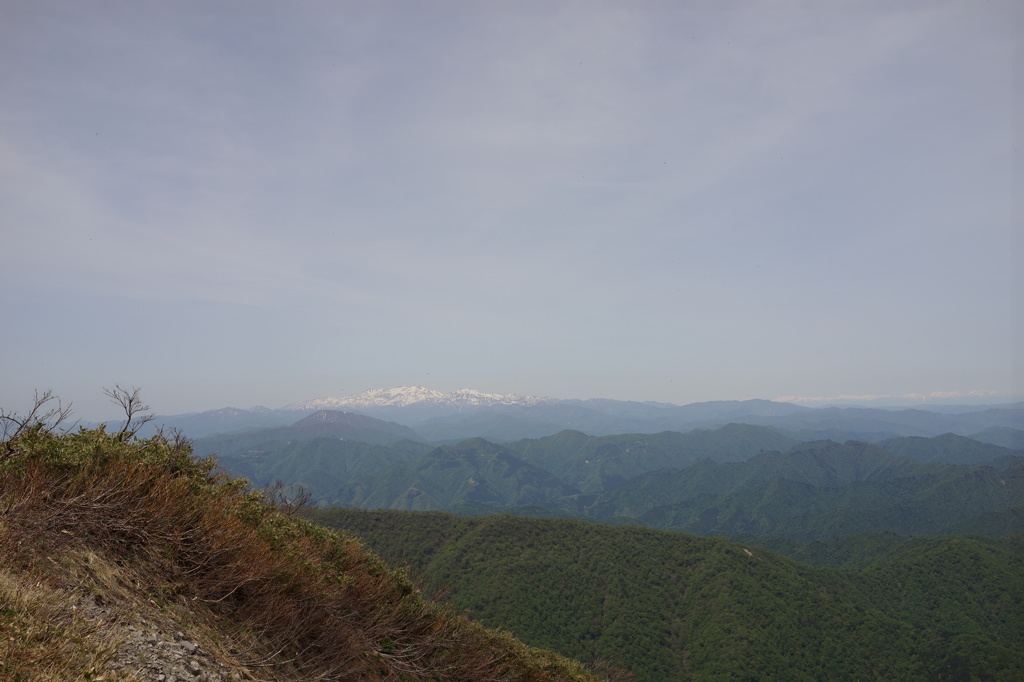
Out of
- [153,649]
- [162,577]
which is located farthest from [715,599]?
[153,649]

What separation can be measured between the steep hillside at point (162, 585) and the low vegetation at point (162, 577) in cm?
3

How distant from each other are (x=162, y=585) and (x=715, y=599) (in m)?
147

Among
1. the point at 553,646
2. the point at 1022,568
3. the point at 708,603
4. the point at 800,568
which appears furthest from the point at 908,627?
the point at 553,646

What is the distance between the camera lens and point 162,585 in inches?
292

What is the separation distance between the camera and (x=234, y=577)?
8.52 m

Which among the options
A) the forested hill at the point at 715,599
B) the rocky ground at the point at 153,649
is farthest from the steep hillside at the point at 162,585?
the forested hill at the point at 715,599

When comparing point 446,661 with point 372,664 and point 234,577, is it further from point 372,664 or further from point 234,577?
point 234,577

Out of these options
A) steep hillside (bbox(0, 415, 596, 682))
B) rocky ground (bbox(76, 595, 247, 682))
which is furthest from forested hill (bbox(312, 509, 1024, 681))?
rocky ground (bbox(76, 595, 247, 682))

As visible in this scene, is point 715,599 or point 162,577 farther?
point 715,599

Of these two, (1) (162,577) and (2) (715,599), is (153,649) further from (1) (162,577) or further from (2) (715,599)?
(2) (715,599)

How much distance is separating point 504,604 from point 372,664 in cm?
11687

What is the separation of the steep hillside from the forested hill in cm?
9263

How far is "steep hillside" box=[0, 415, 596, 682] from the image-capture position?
5469 millimetres

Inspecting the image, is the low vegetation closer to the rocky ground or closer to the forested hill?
the rocky ground
